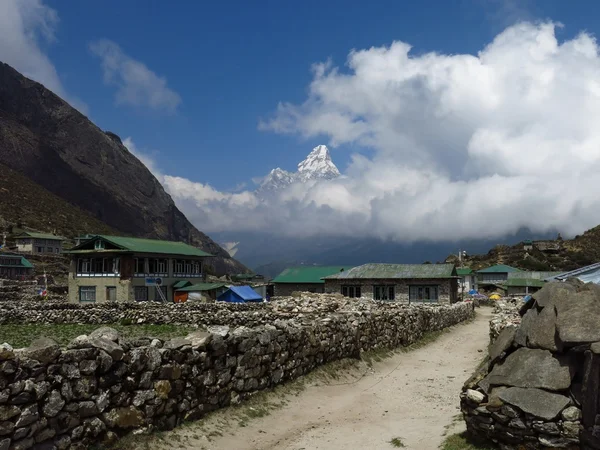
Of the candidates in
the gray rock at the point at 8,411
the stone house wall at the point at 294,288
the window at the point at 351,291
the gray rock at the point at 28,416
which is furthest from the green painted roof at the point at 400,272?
the gray rock at the point at 8,411

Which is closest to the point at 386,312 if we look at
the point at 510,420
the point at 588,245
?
the point at 510,420

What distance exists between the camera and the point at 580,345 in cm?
835

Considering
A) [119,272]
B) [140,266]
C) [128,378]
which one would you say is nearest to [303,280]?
[140,266]

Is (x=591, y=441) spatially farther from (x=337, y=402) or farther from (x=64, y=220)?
(x=64, y=220)

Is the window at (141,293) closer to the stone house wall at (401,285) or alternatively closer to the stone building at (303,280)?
the stone building at (303,280)

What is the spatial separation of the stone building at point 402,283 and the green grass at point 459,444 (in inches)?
1791

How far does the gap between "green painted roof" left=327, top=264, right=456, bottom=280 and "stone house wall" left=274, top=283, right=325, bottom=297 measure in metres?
6.22

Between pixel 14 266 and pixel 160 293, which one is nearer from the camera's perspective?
A: pixel 160 293

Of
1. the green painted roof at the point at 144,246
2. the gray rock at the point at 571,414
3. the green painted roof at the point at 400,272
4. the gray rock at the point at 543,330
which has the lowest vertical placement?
the gray rock at the point at 571,414

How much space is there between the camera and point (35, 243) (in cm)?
10875

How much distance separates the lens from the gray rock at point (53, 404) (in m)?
7.57

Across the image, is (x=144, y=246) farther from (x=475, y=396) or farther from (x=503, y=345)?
(x=475, y=396)

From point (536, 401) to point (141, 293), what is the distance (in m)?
55.9

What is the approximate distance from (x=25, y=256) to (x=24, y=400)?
4135 inches
